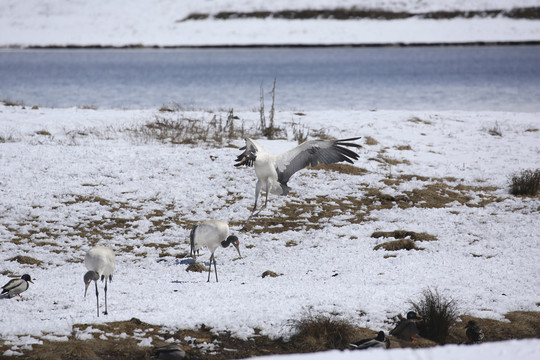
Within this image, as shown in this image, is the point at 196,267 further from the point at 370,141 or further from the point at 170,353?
the point at 370,141

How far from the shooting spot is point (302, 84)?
35.7 m

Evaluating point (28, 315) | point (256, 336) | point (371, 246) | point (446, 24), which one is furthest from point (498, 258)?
point (446, 24)

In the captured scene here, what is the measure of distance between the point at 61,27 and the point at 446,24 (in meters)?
51.4

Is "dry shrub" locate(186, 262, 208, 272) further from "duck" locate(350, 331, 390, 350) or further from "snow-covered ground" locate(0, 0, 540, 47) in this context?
"snow-covered ground" locate(0, 0, 540, 47)

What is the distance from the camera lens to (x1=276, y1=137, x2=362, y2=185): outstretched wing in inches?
380

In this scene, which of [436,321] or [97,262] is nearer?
[436,321]

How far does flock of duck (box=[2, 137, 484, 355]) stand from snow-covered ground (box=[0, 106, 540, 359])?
0.32 m

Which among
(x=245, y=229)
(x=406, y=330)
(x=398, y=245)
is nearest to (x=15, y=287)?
(x=245, y=229)

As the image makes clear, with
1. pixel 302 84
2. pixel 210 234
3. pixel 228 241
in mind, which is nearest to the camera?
pixel 210 234

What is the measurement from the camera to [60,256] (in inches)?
350

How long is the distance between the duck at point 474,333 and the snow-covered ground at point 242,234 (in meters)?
0.81

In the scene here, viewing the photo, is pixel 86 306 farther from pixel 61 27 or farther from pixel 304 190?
pixel 61 27

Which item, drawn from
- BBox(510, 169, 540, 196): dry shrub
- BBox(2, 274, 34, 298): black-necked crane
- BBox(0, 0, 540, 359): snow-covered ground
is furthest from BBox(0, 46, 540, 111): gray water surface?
BBox(2, 274, 34, 298): black-necked crane

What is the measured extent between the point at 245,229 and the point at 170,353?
4756 millimetres
